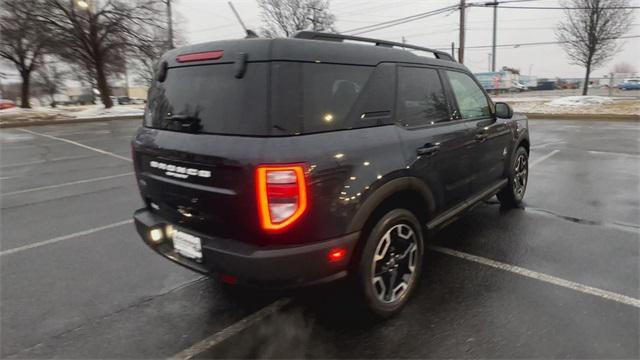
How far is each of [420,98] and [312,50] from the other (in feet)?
3.71

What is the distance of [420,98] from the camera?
3.17 metres

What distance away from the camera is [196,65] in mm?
2652

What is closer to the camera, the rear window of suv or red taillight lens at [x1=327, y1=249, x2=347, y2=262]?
the rear window of suv

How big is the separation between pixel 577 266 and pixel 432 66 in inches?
84.9

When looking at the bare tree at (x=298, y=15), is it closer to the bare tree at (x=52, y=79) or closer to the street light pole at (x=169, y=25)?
the street light pole at (x=169, y=25)

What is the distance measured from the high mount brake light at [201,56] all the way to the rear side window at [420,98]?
129 cm

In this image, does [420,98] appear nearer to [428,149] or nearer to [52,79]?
[428,149]

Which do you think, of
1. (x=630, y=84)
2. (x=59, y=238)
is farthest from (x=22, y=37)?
(x=630, y=84)

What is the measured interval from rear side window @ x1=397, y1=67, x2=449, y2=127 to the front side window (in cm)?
31

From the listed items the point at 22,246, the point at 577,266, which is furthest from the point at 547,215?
the point at 22,246

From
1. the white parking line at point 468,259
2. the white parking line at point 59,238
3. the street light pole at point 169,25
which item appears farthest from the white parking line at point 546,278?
the street light pole at point 169,25

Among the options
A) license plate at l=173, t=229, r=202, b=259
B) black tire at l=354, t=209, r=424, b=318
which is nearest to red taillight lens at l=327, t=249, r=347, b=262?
black tire at l=354, t=209, r=424, b=318

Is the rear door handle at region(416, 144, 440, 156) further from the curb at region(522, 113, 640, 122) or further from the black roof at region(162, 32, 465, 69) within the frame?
the curb at region(522, 113, 640, 122)

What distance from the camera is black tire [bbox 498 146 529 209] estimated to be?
4.89m
